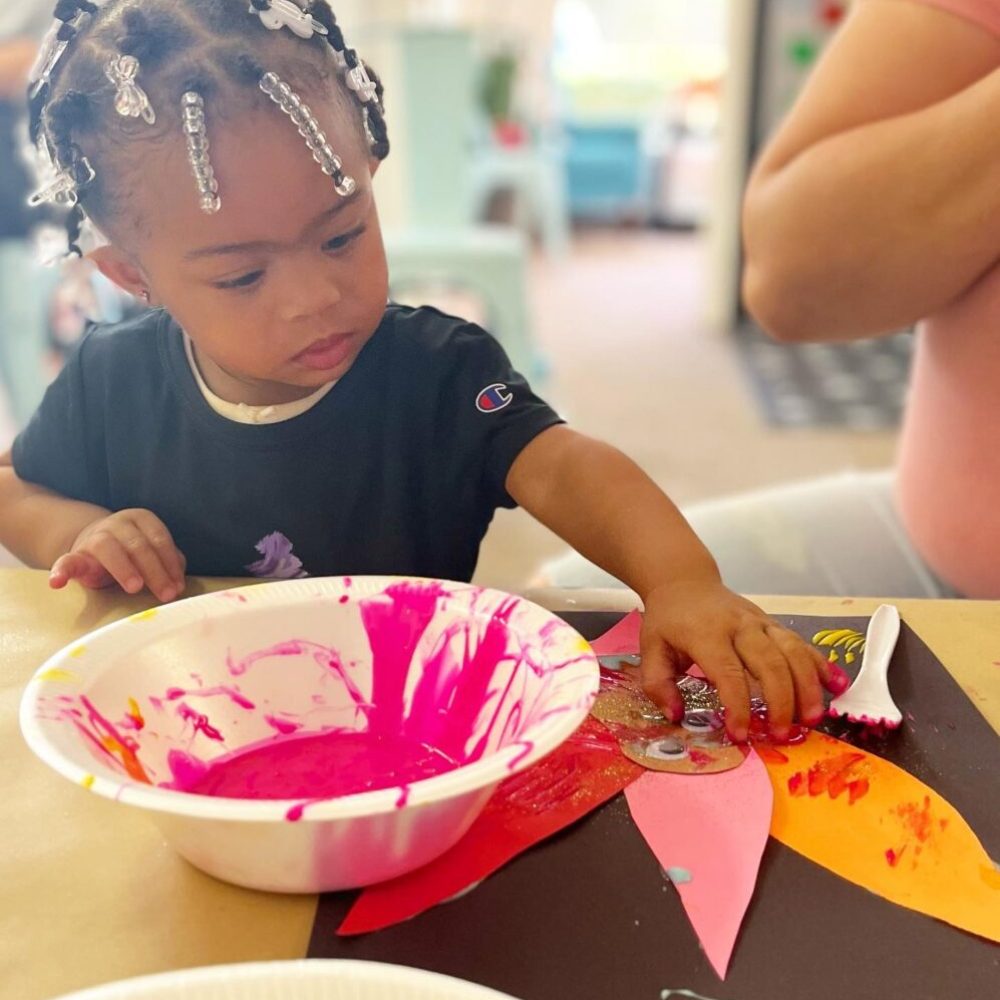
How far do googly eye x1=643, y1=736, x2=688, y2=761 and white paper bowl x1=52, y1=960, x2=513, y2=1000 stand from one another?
17 centimetres

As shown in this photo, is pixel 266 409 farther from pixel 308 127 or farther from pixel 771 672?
pixel 771 672

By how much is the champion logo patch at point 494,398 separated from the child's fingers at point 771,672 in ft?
0.59

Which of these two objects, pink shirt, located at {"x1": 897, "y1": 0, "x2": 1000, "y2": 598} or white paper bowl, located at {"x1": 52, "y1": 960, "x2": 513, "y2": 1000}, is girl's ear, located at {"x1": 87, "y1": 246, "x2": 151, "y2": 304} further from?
pink shirt, located at {"x1": 897, "y1": 0, "x2": 1000, "y2": 598}

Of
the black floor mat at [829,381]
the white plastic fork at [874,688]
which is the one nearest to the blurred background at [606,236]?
the black floor mat at [829,381]

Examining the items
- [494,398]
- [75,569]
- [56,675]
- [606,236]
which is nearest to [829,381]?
[606,236]

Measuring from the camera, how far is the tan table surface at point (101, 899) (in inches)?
15.2

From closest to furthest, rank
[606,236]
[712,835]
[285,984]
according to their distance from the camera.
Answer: [285,984] → [712,835] → [606,236]

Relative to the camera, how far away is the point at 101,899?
415mm

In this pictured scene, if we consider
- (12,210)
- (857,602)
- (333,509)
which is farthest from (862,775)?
(12,210)

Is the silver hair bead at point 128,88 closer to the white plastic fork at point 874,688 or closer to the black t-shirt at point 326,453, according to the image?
the black t-shirt at point 326,453

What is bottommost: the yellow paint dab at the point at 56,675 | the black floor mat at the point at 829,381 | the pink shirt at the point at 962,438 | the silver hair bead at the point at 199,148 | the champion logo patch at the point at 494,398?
the black floor mat at the point at 829,381

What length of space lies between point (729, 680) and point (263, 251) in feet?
0.89

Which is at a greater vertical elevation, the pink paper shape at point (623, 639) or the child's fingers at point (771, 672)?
the child's fingers at point (771, 672)

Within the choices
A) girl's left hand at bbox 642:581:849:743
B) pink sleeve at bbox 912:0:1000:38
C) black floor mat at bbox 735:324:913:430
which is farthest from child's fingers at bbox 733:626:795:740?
black floor mat at bbox 735:324:913:430
